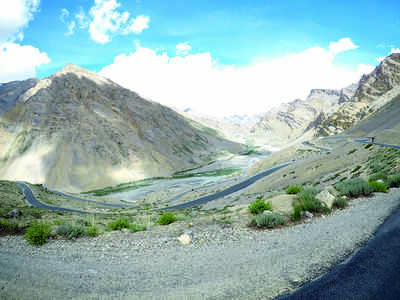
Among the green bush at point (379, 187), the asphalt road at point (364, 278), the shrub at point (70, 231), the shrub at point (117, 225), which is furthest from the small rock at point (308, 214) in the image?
the shrub at point (70, 231)

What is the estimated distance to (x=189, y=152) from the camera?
123 m

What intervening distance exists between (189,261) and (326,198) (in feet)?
20.1

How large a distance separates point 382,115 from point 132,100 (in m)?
104

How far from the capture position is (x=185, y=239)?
6.97 m

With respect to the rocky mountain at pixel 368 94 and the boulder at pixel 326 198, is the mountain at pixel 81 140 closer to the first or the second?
the rocky mountain at pixel 368 94

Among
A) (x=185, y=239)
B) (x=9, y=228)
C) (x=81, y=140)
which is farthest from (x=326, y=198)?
(x=81, y=140)

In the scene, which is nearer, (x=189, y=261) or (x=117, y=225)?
(x=189, y=261)

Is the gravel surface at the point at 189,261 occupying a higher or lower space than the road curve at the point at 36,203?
higher

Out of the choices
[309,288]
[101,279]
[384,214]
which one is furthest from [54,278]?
[384,214]

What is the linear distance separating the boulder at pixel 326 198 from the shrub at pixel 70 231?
28.0 ft

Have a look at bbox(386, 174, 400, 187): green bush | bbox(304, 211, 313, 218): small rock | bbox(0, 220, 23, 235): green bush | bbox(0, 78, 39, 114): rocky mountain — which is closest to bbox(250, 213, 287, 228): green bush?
bbox(304, 211, 313, 218): small rock

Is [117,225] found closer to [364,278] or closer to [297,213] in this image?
[297,213]

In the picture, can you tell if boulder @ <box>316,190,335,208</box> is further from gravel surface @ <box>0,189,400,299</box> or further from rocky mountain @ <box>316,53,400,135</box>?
rocky mountain @ <box>316,53,400,135</box>

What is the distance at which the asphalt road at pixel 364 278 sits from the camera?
144 inches
